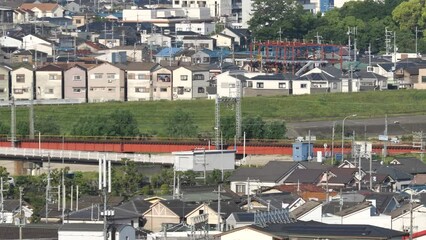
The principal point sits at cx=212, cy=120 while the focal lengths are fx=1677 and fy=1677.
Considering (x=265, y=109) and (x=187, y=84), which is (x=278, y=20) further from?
(x=265, y=109)

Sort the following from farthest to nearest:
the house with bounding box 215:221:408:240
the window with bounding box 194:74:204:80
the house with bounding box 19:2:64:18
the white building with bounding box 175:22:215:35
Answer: the house with bounding box 19:2:64:18 → the white building with bounding box 175:22:215:35 → the window with bounding box 194:74:204:80 → the house with bounding box 215:221:408:240

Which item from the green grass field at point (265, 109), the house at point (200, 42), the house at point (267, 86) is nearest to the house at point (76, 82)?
the green grass field at point (265, 109)

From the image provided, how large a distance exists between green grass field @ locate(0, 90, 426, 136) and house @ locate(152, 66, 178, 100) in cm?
242

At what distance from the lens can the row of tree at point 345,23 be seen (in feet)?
164

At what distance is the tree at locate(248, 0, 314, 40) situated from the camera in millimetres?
50281

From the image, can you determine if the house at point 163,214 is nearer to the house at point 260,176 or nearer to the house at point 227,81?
the house at point 260,176

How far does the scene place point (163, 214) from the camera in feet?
66.0

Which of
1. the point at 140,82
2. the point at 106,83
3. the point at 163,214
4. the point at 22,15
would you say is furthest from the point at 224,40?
the point at 163,214

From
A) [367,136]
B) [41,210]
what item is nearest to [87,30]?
[367,136]

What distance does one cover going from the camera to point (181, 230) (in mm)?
18266

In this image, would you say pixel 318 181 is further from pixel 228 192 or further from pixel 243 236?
pixel 243 236

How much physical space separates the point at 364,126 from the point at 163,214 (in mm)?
15544

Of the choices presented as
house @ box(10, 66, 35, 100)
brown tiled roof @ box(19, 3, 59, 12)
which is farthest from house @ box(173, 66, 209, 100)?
brown tiled roof @ box(19, 3, 59, 12)

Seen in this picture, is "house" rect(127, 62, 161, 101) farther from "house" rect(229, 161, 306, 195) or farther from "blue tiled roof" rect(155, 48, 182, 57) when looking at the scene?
"house" rect(229, 161, 306, 195)
